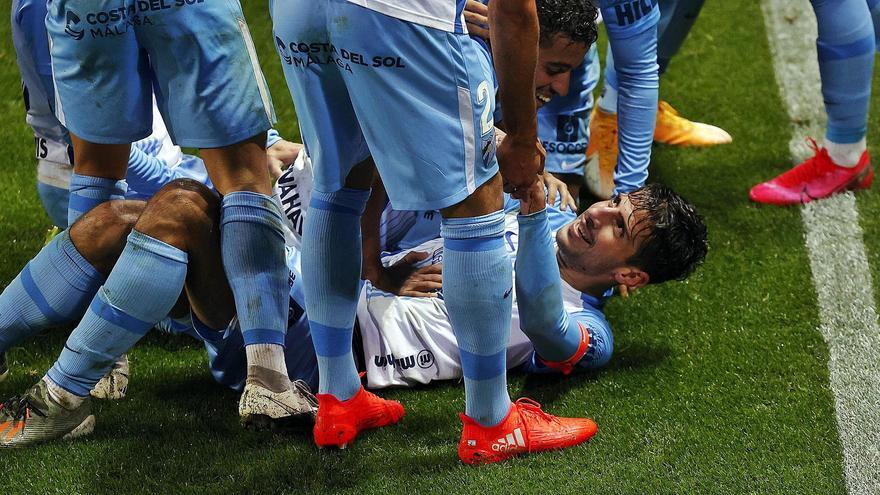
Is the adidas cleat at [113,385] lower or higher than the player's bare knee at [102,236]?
lower

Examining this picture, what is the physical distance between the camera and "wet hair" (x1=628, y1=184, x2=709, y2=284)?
3.16 metres

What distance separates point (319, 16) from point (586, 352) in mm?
1369

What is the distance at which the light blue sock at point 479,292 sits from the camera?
2430 millimetres

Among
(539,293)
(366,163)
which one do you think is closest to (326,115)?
(366,163)

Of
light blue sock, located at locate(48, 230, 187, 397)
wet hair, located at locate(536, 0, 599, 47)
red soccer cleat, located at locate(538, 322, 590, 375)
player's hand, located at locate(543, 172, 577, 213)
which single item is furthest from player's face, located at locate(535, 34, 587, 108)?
light blue sock, located at locate(48, 230, 187, 397)

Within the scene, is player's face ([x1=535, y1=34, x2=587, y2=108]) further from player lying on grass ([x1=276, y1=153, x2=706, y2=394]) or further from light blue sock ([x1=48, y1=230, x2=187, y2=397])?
light blue sock ([x1=48, y1=230, x2=187, y2=397])

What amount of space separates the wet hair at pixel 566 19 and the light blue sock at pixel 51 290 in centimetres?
142

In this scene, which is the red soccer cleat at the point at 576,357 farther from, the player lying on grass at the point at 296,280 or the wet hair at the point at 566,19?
the wet hair at the point at 566,19

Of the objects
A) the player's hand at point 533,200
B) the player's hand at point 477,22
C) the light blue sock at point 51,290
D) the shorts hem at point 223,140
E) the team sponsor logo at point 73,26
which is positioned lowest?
the light blue sock at point 51,290

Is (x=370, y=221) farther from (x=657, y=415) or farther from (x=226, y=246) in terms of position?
(x=657, y=415)

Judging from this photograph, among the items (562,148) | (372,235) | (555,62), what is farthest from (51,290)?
(562,148)

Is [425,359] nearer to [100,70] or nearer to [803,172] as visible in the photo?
[100,70]

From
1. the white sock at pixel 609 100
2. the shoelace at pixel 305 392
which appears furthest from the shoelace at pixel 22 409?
the white sock at pixel 609 100

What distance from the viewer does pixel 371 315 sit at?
3166mm
